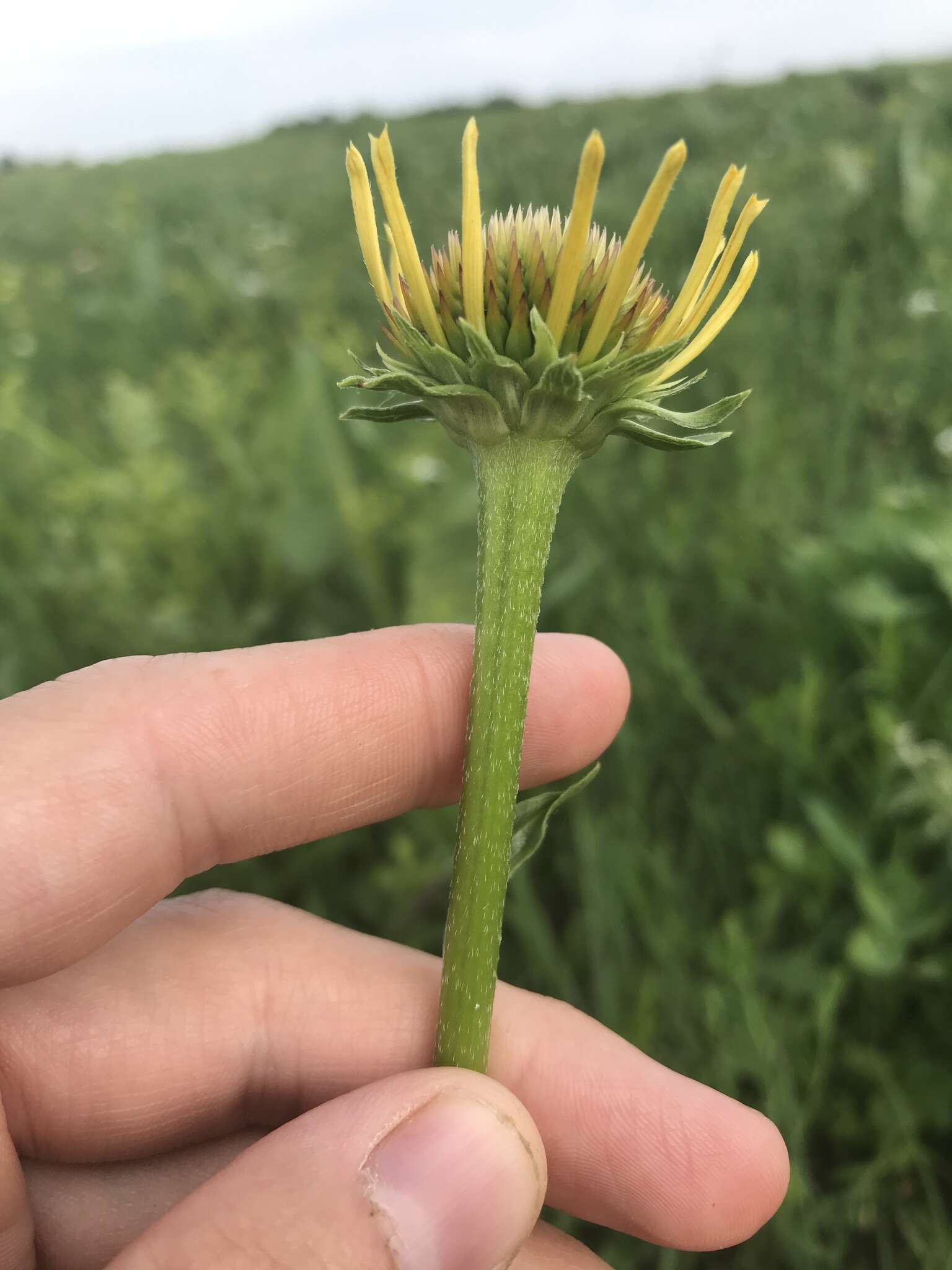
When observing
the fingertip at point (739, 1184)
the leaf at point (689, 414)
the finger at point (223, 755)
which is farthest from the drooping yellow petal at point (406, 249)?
the fingertip at point (739, 1184)

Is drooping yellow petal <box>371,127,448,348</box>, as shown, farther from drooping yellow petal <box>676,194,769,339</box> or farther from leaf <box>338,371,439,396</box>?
drooping yellow petal <box>676,194,769,339</box>

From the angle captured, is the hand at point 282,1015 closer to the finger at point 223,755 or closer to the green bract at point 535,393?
the finger at point 223,755

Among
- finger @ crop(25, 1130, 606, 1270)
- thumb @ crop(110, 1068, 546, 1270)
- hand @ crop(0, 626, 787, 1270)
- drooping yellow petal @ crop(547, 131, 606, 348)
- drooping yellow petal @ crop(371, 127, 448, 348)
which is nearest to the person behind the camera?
drooping yellow petal @ crop(547, 131, 606, 348)

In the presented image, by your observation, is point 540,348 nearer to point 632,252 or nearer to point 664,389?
point 632,252

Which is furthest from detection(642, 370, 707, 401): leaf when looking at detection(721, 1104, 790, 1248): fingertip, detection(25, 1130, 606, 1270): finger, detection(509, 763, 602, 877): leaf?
detection(25, 1130, 606, 1270): finger

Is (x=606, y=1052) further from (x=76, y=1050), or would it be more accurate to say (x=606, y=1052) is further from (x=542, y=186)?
(x=542, y=186)
